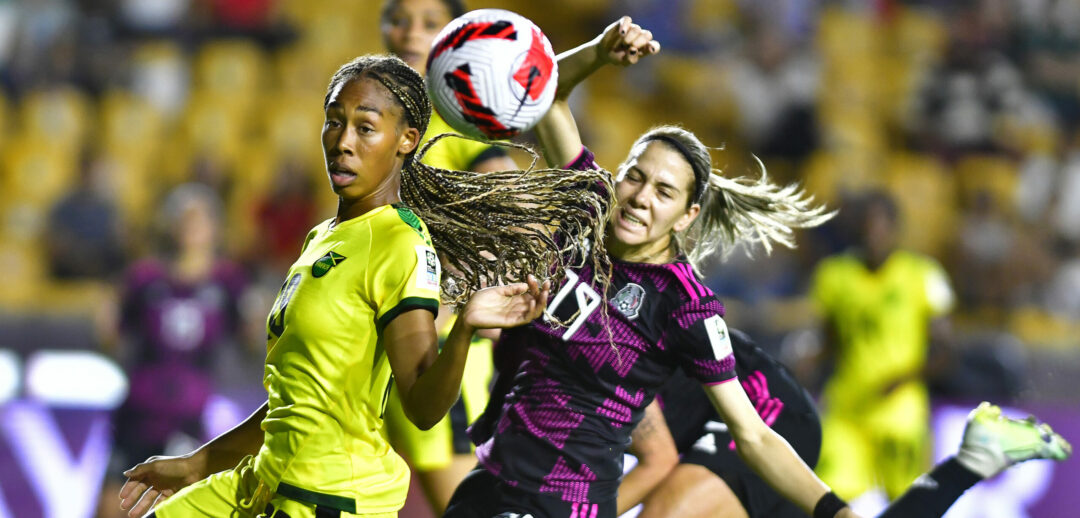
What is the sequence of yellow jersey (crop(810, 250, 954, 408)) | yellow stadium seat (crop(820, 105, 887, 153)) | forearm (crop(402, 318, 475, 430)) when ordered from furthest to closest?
yellow stadium seat (crop(820, 105, 887, 153)) → yellow jersey (crop(810, 250, 954, 408)) → forearm (crop(402, 318, 475, 430))

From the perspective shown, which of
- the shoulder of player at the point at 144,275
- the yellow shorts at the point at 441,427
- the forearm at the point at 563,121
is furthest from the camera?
the shoulder of player at the point at 144,275

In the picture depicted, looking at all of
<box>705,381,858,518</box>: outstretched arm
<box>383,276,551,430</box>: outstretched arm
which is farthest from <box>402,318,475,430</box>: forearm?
<box>705,381,858,518</box>: outstretched arm

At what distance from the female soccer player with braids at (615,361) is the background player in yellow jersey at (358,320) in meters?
0.53

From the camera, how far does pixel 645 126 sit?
11961 mm

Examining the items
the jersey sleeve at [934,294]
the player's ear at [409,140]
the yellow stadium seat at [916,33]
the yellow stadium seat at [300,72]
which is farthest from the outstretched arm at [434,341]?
the yellow stadium seat at [916,33]

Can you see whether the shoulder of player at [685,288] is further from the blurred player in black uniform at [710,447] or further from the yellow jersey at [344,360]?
the yellow jersey at [344,360]

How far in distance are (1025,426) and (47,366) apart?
6301 millimetres

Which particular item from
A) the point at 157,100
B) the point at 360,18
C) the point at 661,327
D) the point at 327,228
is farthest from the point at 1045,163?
the point at 327,228

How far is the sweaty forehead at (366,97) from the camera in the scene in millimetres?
3143

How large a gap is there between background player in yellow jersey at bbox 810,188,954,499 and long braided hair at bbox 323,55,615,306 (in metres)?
4.89

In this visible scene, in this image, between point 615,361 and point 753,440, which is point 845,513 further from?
point 615,361

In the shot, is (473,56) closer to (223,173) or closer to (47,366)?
(47,366)

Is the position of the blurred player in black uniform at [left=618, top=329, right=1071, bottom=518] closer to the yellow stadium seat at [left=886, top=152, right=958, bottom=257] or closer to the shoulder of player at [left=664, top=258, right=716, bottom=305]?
the shoulder of player at [left=664, top=258, right=716, bottom=305]

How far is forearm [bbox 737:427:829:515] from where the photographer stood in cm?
357
